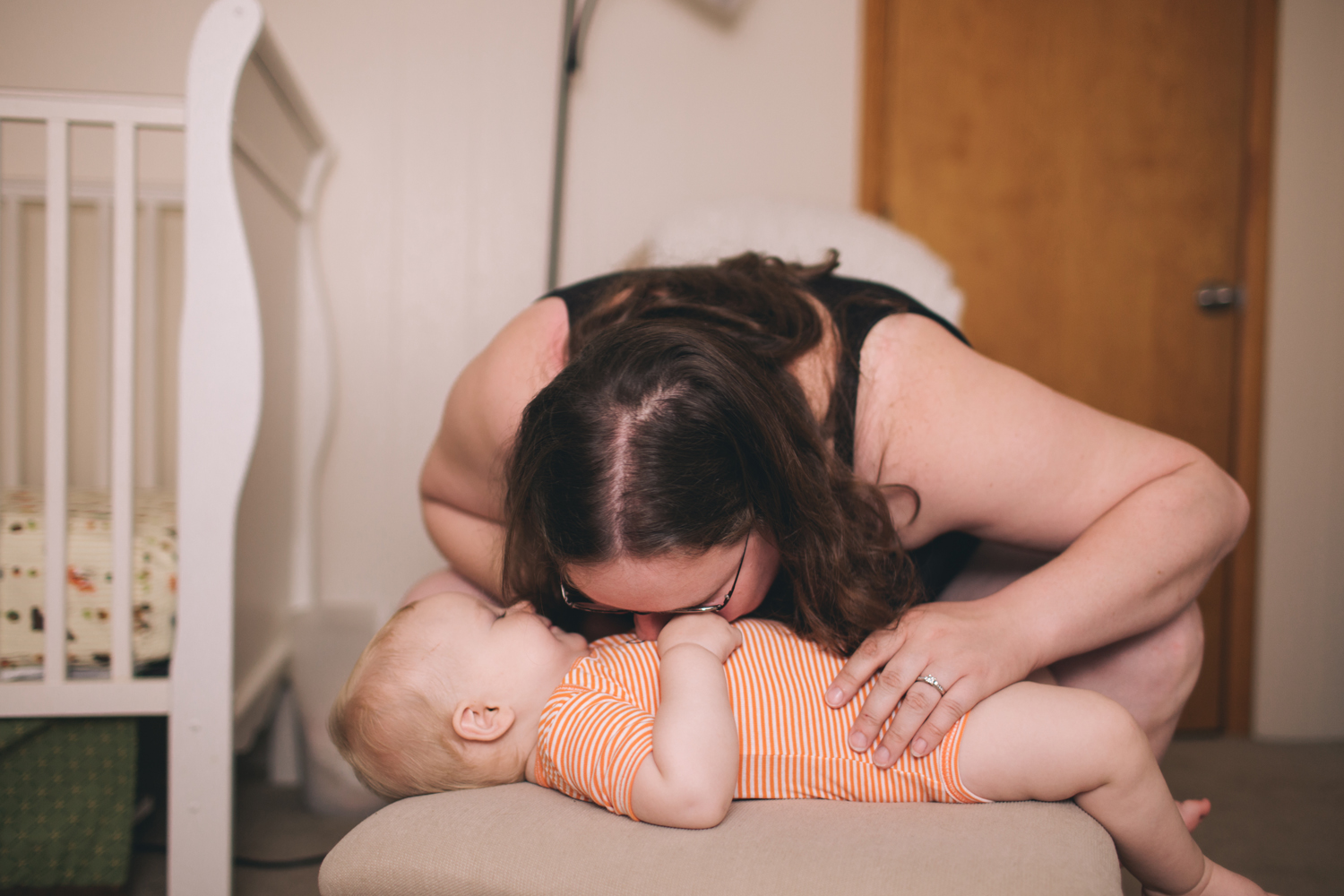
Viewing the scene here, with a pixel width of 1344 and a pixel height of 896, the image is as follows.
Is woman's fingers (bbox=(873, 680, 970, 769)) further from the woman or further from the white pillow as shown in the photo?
the white pillow

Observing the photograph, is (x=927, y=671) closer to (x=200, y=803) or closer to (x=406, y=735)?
(x=406, y=735)

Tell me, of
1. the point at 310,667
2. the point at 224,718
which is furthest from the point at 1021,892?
the point at 310,667

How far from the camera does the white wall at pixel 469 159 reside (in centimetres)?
176

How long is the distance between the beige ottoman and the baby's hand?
5.9 inches

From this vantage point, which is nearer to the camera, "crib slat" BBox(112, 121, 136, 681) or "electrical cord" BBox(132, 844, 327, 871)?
"crib slat" BBox(112, 121, 136, 681)

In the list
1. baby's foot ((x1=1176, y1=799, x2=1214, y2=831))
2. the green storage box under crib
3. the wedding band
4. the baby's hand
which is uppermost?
the baby's hand

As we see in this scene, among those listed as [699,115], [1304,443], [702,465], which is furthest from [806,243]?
[1304,443]

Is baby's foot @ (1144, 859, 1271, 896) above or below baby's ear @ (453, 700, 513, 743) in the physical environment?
below

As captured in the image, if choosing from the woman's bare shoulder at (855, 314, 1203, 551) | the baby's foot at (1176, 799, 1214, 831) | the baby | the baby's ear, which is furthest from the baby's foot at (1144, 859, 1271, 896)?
the baby's ear

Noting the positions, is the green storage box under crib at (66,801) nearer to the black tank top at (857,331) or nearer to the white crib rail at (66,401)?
the white crib rail at (66,401)

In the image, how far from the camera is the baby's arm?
66 centimetres

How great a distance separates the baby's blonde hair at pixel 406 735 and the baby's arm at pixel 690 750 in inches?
8.5

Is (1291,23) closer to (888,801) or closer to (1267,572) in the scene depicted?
(1267,572)

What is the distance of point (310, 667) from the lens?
61.7 inches
